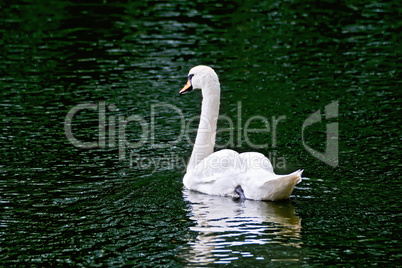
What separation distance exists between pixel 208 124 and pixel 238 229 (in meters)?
3.35

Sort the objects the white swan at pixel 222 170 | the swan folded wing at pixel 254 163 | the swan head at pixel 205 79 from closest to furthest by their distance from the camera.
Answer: the white swan at pixel 222 170 < the swan folded wing at pixel 254 163 < the swan head at pixel 205 79

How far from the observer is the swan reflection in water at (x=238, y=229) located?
8.85 metres

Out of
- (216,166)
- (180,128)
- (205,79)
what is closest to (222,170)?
(216,166)

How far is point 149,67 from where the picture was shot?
20875 millimetres

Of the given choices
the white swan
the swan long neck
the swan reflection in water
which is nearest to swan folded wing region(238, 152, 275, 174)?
the white swan

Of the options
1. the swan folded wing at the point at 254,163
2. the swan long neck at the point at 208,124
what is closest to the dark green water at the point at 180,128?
the swan folded wing at the point at 254,163

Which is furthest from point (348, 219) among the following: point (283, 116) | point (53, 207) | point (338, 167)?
point (283, 116)

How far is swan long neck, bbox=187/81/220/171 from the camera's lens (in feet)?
41.2

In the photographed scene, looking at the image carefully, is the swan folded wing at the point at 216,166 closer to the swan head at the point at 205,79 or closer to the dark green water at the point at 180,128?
the dark green water at the point at 180,128

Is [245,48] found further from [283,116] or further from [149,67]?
[283,116]

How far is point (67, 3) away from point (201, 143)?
1909cm

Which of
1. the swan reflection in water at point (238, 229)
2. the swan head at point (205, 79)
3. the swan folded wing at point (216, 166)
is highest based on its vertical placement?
the swan head at point (205, 79)

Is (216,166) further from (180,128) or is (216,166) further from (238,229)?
(180,128)

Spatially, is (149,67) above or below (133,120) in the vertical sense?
above
